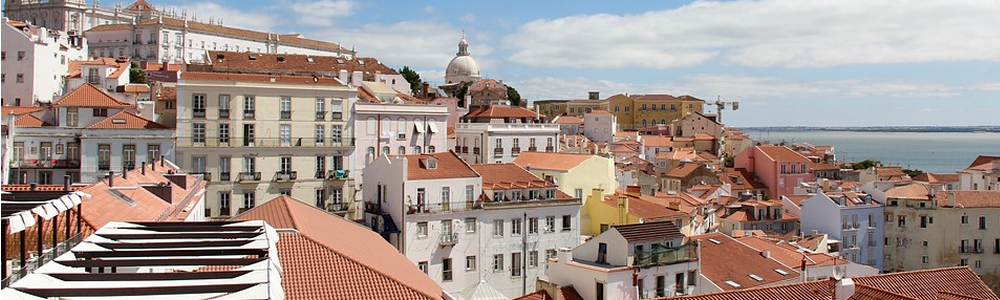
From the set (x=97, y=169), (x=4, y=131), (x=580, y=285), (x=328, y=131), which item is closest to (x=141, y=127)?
(x=97, y=169)

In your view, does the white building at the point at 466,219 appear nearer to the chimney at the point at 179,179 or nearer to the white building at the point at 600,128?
the chimney at the point at 179,179

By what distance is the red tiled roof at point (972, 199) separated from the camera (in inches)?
1800

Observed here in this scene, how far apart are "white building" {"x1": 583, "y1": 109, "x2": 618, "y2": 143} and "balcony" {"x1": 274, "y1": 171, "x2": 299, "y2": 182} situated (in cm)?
5328

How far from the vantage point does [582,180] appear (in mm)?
42156

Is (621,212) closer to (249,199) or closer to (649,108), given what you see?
(249,199)

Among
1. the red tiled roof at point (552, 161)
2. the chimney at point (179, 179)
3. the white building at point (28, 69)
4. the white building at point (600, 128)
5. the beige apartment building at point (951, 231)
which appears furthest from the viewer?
the white building at point (600, 128)

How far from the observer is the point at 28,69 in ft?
199

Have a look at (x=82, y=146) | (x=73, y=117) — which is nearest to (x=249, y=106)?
(x=82, y=146)

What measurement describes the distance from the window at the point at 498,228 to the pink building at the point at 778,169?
122ft

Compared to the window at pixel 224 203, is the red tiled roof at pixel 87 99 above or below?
above

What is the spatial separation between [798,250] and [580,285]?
13.8m

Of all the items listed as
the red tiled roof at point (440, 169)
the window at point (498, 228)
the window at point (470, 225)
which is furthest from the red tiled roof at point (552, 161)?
the window at point (470, 225)

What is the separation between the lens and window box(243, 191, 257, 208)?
37.2m

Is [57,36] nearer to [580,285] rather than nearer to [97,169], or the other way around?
[97,169]
